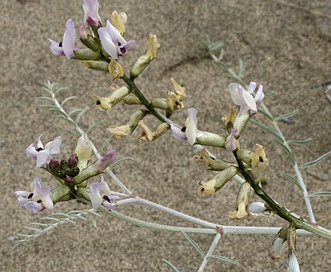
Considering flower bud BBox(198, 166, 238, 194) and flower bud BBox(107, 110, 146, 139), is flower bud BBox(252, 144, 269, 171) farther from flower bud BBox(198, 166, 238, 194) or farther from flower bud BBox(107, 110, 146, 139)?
flower bud BBox(107, 110, 146, 139)

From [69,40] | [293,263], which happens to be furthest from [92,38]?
[293,263]

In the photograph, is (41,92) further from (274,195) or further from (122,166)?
(274,195)

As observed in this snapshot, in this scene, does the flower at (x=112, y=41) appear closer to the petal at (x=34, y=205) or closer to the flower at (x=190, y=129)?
the flower at (x=190, y=129)

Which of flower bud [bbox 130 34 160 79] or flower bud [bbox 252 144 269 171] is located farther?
flower bud [bbox 130 34 160 79]

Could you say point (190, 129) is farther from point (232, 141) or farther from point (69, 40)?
point (69, 40)

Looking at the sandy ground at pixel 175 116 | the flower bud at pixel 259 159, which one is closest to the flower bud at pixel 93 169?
the flower bud at pixel 259 159

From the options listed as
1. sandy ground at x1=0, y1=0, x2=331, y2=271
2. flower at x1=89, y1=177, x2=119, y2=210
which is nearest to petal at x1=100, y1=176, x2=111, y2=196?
flower at x1=89, y1=177, x2=119, y2=210
